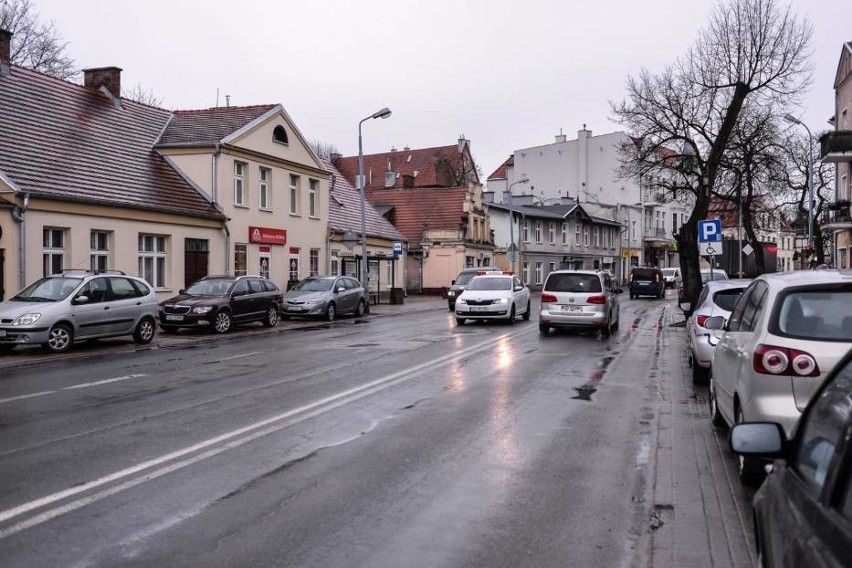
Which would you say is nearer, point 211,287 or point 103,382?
point 103,382

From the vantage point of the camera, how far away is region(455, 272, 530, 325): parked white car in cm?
2559

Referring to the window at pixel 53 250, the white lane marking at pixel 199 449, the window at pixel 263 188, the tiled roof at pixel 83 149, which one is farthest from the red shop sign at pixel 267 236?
the white lane marking at pixel 199 449

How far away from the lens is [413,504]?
18.7 feet

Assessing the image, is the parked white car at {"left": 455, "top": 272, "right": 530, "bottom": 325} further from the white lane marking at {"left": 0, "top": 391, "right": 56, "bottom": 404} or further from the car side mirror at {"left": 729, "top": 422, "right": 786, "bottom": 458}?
the car side mirror at {"left": 729, "top": 422, "right": 786, "bottom": 458}

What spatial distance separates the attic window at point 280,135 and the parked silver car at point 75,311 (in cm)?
1559

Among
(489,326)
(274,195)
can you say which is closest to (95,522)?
(489,326)

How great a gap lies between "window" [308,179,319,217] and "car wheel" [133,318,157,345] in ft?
58.4

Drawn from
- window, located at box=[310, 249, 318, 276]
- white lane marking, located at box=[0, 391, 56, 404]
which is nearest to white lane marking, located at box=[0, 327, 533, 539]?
white lane marking, located at box=[0, 391, 56, 404]

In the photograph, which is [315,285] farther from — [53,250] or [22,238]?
[22,238]

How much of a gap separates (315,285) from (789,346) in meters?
23.8

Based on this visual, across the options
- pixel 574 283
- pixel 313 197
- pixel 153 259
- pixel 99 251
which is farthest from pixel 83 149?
pixel 574 283

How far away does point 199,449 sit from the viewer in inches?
292

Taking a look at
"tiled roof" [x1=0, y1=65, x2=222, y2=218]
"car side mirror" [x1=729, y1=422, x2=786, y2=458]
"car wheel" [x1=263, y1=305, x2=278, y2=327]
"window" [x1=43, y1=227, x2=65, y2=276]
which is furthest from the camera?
"car wheel" [x1=263, y1=305, x2=278, y2=327]

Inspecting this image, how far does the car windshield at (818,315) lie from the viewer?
5996 mm
